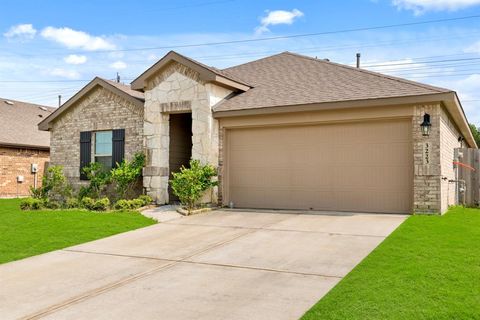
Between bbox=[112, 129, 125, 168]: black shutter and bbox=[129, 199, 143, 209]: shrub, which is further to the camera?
bbox=[112, 129, 125, 168]: black shutter

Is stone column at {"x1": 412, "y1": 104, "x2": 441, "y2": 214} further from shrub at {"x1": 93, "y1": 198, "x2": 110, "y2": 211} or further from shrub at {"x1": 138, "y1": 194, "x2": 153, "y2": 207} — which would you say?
shrub at {"x1": 93, "y1": 198, "x2": 110, "y2": 211}

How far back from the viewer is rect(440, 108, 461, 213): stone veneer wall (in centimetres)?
1151

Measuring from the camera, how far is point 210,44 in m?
28.4

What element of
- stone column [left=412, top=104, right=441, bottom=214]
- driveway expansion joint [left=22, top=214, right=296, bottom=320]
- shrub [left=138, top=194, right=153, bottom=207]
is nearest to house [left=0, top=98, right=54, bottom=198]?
shrub [left=138, top=194, right=153, bottom=207]

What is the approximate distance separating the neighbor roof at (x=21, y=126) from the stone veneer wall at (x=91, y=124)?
5585mm

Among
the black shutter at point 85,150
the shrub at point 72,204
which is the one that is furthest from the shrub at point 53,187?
the shrub at point 72,204

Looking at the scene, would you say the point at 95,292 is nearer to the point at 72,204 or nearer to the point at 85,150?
the point at 72,204

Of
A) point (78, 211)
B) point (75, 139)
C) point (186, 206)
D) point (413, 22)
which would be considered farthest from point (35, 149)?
point (413, 22)

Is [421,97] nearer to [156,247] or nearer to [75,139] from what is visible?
[156,247]

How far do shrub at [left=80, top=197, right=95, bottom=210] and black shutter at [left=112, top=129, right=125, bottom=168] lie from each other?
1787mm

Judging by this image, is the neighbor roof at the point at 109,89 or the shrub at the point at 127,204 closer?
the shrub at the point at 127,204

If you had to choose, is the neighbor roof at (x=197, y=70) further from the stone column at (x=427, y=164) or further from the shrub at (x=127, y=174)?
the stone column at (x=427, y=164)

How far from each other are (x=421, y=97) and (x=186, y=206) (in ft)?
22.8

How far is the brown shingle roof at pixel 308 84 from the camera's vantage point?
1166cm
